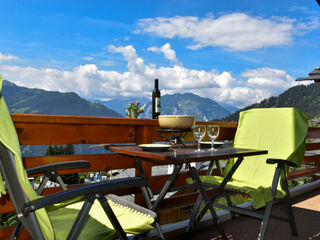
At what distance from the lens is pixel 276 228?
2686mm

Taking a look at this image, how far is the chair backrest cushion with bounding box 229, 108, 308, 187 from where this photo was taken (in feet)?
8.45

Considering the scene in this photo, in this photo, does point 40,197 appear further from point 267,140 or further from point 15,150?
point 267,140

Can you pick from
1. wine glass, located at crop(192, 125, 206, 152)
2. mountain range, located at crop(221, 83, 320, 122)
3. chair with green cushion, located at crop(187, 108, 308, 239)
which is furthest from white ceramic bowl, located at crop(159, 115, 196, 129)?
mountain range, located at crop(221, 83, 320, 122)

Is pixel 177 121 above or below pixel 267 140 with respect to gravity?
above

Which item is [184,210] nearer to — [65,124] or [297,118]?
[297,118]

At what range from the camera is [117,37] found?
621ft

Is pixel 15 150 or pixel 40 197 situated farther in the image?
pixel 40 197

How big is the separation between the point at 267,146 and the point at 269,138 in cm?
8

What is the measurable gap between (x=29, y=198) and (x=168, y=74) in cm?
19923

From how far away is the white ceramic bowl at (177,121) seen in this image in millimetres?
2174

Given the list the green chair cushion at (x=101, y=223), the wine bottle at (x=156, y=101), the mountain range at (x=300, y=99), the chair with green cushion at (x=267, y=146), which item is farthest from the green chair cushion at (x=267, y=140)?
the mountain range at (x=300, y=99)

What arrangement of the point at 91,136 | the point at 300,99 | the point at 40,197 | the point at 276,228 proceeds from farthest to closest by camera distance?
the point at 300,99 < the point at 276,228 < the point at 91,136 < the point at 40,197

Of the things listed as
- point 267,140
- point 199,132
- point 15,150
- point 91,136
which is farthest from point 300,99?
point 15,150

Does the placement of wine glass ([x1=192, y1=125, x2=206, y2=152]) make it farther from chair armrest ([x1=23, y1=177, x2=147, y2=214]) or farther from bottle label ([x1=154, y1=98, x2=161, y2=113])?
chair armrest ([x1=23, y1=177, x2=147, y2=214])
